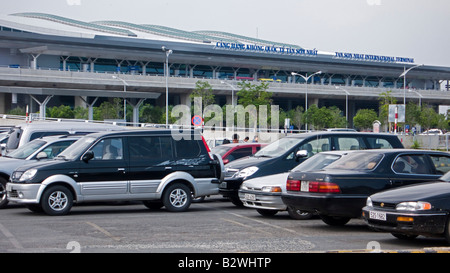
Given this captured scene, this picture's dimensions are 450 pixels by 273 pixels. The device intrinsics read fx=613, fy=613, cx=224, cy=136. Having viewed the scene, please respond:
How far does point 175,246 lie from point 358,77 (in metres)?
98.5

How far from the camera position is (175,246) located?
377 inches

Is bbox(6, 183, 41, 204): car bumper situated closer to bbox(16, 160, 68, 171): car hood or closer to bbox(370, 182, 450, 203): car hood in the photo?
bbox(16, 160, 68, 171): car hood

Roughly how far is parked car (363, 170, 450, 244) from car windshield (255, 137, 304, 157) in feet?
18.4

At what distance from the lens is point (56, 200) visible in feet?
46.0

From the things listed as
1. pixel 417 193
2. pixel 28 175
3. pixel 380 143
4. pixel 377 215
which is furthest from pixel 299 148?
pixel 28 175

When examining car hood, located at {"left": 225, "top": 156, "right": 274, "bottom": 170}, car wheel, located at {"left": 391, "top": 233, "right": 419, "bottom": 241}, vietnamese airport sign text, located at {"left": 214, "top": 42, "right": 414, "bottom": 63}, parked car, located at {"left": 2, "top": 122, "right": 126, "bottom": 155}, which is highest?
vietnamese airport sign text, located at {"left": 214, "top": 42, "right": 414, "bottom": 63}

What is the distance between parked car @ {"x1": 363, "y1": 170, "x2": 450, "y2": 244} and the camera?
9.38 metres

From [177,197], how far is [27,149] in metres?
4.74

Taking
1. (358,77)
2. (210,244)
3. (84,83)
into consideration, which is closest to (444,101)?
(358,77)

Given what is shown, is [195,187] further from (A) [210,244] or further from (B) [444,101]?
(B) [444,101]

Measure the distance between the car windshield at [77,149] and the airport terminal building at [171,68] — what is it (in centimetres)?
4525

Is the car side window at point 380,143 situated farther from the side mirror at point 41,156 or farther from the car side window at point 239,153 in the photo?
the side mirror at point 41,156

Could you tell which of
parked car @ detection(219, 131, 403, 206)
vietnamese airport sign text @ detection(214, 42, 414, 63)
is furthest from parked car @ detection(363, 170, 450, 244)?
vietnamese airport sign text @ detection(214, 42, 414, 63)
